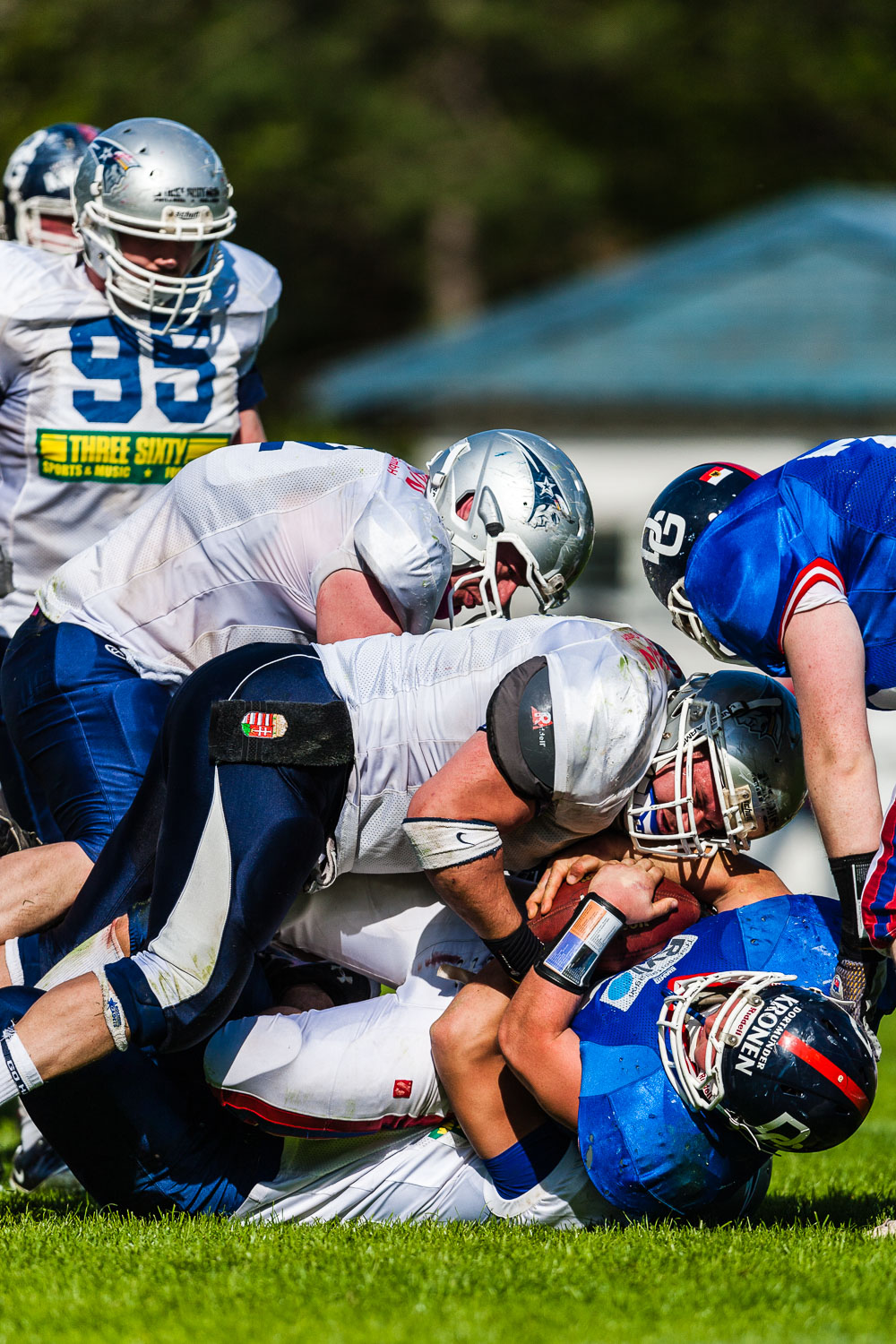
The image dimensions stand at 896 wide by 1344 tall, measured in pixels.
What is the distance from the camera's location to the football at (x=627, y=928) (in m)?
3.93

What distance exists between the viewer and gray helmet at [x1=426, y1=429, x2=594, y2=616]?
4480 mm

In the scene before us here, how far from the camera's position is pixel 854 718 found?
3.83 meters

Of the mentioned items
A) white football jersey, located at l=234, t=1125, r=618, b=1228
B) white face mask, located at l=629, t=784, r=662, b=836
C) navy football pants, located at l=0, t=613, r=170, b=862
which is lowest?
white football jersey, located at l=234, t=1125, r=618, b=1228

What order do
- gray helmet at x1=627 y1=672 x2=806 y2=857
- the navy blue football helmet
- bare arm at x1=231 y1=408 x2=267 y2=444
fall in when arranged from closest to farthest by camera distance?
gray helmet at x1=627 y1=672 x2=806 y2=857
bare arm at x1=231 y1=408 x2=267 y2=444
the navy blue football helmet

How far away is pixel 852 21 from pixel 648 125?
3.49 m

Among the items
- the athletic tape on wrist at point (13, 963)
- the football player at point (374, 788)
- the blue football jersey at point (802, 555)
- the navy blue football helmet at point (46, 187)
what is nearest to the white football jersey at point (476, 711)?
the football player at point (374, 788)

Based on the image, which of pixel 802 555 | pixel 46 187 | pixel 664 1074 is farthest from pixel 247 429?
pixel 664 1074

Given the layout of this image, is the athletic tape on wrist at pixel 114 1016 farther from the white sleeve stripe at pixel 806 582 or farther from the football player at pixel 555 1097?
the white sleeve stripe at pixel 806 582

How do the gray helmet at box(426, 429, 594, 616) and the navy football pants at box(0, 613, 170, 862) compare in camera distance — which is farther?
the gray helmet at box(426, 429, 594, 616)

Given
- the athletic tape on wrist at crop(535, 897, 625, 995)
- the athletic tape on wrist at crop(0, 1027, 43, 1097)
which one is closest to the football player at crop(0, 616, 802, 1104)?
the athletic tape on wrist at crop(0, 1027, 43, 1097)

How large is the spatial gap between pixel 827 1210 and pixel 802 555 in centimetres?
166

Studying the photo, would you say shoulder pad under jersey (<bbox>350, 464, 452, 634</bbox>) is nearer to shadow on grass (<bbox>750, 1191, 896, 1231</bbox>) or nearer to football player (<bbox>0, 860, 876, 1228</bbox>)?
football player (<bbox>0, 860, 876, 1228</bbox>)

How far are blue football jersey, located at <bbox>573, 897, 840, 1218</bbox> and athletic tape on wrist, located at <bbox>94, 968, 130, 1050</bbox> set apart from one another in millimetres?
1001

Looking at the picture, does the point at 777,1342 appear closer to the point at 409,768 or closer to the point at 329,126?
the point at 409,768
